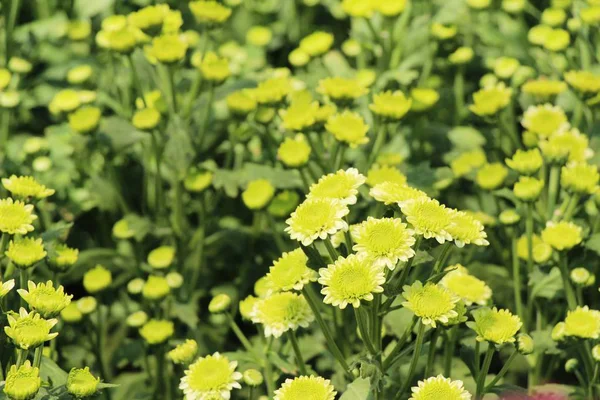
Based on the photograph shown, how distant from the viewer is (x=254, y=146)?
10.6 ft

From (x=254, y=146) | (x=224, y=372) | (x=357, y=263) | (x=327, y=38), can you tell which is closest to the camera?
(x=357, y=263)

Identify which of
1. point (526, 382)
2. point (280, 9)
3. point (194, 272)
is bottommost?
point (526, 382)

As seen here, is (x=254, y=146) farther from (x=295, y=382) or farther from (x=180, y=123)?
(x=295, y=382)

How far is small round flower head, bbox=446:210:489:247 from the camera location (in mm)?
1814

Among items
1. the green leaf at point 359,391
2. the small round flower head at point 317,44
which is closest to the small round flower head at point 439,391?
the green leaf at point 359,391

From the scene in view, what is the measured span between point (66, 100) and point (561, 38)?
5.37ft

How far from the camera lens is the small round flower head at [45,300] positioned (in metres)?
1.87

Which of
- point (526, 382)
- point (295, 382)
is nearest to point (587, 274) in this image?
point (526, 382)

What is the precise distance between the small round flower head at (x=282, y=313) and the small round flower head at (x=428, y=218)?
0.37m

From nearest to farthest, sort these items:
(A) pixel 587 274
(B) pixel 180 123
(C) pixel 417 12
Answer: (A) pixel 587 274 → (B) pixel 180 123 → (C) pixel 417 12

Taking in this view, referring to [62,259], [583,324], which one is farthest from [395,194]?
[62,259]

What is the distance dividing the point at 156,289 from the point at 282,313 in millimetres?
642

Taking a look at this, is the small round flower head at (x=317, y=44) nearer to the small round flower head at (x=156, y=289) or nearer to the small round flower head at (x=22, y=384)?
the small round flower head at (x=156, y=289)

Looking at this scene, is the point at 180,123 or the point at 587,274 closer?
the point at 587,274
